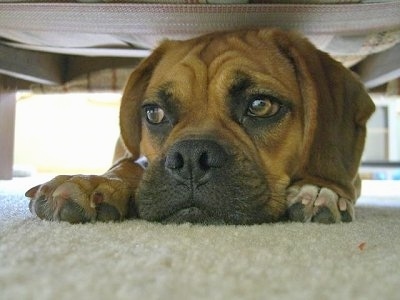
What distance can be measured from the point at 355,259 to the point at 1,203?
4.48ft

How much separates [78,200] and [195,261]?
24.7 inches

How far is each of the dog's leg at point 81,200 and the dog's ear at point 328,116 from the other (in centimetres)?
61

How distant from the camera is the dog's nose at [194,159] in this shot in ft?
5.05

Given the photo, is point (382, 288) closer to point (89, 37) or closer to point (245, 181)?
point (245, 181)

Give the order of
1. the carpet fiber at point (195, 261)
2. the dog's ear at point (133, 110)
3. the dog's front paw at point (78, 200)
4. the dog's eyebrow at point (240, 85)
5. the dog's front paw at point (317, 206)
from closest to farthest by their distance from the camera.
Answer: the carpet fiber at point (195, 261) < the dog's front paw at point (78, 200) < the dog's front paw at point (317, 206) < the dog's eyebrow at point (240, 85) < the dog's ear at point (133, 110)

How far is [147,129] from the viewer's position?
2088 mm

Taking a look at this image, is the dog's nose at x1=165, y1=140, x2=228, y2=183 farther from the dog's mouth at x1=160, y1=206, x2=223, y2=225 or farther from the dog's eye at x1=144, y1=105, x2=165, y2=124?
the dog's eye at x1=144, y1=105, x2=165, y2=124

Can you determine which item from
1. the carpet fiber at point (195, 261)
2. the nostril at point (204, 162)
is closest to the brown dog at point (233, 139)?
the nostril at point (204, 162)

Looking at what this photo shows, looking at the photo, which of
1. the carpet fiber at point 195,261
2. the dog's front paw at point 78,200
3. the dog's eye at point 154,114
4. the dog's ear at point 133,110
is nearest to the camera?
the carpet fiber at point 195,261

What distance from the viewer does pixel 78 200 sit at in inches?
60.2

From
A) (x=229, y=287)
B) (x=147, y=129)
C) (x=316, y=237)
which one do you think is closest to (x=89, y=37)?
(x=147, y=129)

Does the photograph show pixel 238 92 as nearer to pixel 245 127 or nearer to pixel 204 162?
pixel 245 127

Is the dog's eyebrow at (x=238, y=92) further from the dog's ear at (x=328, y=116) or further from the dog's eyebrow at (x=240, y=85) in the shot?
the dog's ear at (x=328, y=116)

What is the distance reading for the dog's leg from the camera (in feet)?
4.98
